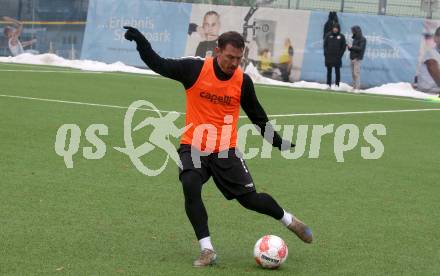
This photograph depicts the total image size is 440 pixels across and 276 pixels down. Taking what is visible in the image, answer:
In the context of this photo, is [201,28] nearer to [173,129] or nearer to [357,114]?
[357,114]

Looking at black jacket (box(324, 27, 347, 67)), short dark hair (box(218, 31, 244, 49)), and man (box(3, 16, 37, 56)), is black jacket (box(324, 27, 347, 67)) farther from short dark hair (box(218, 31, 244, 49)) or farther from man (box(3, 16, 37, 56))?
short dark hair (box(218, 31, 244, 49))

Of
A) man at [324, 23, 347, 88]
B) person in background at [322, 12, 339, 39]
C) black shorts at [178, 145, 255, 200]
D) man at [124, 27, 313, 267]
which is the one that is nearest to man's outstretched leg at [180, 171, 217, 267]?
man at [124, 27, 313, 267]

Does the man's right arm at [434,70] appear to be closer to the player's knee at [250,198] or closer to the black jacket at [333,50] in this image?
the black jacket at [333,50]

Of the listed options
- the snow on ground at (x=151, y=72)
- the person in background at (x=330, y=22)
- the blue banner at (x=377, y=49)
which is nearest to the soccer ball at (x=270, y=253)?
the snow on ground at (x=151, y=72)

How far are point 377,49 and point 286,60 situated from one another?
2915 millimetres

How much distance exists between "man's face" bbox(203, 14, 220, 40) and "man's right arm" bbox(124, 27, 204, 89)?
25433 mm

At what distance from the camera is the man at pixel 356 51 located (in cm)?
2931

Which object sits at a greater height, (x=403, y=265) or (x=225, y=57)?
(x=225, y=57)

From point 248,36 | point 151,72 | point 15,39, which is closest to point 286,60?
point 248,36

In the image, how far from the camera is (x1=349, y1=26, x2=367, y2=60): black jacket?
29.3 meters

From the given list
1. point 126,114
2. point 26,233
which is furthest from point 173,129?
point 26,233

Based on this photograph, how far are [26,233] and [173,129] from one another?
8.46 metres

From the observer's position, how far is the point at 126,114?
1827 centimetres

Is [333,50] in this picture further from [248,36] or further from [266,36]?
[248,36]
